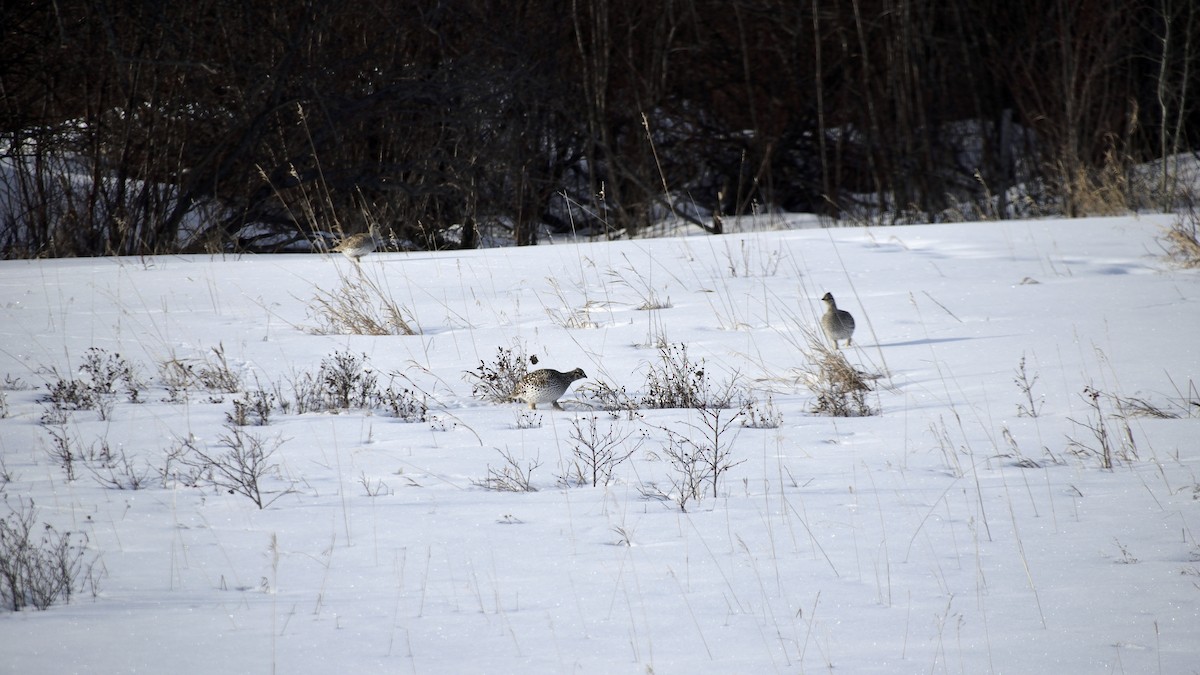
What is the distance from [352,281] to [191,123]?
6.14 m

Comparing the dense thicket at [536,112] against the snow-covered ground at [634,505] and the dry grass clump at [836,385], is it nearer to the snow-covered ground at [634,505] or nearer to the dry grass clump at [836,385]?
the snow-covered ground at [634,505]

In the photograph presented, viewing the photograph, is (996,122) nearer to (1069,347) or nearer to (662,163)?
(662,163)

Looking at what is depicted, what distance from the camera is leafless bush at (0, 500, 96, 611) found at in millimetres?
3078

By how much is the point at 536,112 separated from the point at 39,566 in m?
13.0

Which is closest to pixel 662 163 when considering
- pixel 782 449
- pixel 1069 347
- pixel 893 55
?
pixel 893 55

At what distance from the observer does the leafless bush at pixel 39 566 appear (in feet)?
10.1

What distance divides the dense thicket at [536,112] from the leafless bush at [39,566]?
5477 mm

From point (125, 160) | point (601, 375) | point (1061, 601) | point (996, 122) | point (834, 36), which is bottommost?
point (1061, 601)

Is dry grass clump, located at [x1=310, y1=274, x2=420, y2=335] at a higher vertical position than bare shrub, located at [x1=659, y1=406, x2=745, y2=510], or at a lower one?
higher

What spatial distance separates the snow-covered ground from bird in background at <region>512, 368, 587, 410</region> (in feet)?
0.52

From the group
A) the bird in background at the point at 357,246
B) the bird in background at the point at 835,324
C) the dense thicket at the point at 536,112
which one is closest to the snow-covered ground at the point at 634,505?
the bird in background at the point at 835,324

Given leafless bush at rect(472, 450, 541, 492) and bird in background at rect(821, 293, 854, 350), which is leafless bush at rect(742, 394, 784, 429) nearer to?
bird in background at rect(821, 293, 854, 350)

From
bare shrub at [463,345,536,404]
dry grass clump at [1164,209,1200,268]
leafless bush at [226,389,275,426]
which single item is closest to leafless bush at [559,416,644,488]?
bare shrub at [463,345,536,404]

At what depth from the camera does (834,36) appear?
66.4ft
